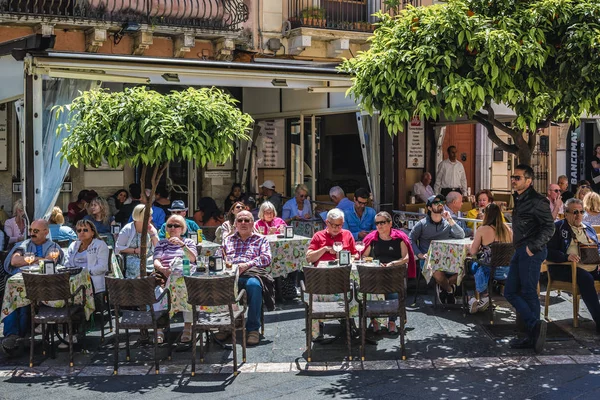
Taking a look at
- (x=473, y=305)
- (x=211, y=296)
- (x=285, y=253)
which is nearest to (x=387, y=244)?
(x=473, y=305)

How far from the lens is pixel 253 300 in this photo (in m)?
9.00

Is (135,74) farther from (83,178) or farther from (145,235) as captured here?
(83,178)

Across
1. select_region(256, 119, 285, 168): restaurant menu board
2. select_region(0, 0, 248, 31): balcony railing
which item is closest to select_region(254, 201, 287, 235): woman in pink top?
select_region(256, 119, 285, 168): restaurant menu board

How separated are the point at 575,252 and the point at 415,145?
8.62m

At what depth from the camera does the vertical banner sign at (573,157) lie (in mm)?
21328

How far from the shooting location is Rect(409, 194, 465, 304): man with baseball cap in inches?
420

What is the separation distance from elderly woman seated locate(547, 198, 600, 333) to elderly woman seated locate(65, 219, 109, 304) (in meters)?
5.05

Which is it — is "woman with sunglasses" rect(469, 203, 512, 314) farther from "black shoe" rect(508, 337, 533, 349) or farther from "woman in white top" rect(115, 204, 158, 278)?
"woman in white top" rect(115, 204, 158, 278)

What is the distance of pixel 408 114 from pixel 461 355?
2.50 metres

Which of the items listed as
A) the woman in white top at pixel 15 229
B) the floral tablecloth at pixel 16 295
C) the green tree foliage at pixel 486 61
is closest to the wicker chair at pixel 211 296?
the floral tablecloth at pixel 16 295

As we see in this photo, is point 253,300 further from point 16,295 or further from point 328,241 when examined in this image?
point 16,295

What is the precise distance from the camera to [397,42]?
342 inches

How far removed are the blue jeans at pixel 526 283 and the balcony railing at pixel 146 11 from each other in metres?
9.30

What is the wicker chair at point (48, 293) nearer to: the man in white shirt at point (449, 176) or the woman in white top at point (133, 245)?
the woman in white top at point (133, 245)
